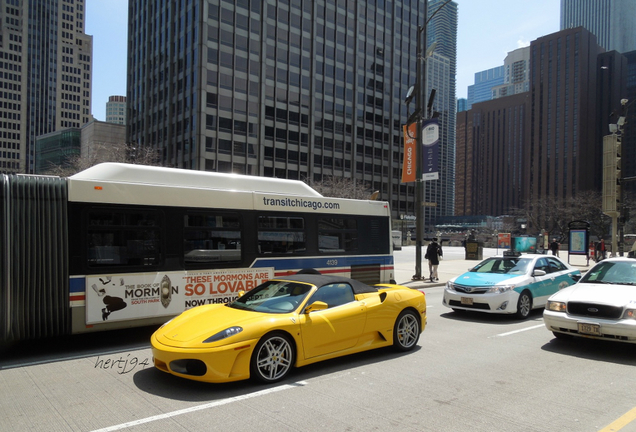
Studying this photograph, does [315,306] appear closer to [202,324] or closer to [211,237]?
[202,324]

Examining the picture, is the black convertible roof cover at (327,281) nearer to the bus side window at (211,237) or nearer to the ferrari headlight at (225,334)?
the ferrari headlight at (225,334)

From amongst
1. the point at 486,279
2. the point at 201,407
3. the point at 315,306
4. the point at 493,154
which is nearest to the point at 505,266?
the point at 486,279

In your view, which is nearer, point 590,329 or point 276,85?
point 590,329

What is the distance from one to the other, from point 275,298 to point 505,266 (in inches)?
272

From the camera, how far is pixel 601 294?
7441 mm

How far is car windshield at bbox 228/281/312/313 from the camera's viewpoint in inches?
242

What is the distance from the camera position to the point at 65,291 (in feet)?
23.8

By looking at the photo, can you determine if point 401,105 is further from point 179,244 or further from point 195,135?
point 179,244

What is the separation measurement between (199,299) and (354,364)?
11.4 ft

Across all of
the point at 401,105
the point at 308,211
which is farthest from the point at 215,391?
the point at 401,105

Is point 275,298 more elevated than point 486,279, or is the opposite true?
point 275,298

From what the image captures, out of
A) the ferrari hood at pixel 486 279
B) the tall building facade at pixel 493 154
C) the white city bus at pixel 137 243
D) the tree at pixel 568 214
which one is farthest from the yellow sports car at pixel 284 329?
the tall building facade at pixel 493 154

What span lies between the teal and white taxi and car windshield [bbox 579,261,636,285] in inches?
68.4

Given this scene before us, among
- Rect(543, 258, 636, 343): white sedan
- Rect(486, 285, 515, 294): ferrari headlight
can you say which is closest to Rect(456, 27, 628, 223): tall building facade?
Rect(486, 285, 515, 294): ferrari headlight
